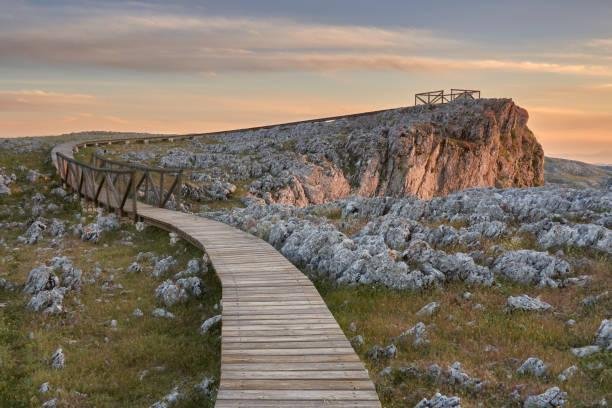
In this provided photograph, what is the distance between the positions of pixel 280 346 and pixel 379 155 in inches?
1946

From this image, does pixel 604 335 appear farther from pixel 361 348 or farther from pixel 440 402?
pixel 361 348

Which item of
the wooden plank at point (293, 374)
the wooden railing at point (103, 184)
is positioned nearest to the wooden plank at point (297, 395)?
the wooden plank at point (293, 374)

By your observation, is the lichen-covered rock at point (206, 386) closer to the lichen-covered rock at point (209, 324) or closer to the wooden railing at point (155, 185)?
the lichen-covered rock at point (209, 324)

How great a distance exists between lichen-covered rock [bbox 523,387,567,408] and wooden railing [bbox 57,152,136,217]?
884 inches

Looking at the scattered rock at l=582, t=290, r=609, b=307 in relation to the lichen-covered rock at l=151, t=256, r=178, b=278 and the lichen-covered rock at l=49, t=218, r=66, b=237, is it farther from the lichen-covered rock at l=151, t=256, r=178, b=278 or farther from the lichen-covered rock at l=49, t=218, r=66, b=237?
the lichen-covered rock at l=49, t=218, r=66, b=237

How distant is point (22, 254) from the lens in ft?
74.9

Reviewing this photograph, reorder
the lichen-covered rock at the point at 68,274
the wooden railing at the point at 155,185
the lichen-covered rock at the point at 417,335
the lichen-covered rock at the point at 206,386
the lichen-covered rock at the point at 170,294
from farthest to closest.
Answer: the wooden railing at the point at 155,185, the lichen-covered rock at the point at 68,274, the lichen-covered rock at the point at 170,294, the lichen-covered rock at the point at 417,335, the lichen-covered rock at the point at 206,386

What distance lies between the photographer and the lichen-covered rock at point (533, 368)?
10.4m

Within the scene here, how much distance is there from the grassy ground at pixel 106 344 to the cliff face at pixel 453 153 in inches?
1536

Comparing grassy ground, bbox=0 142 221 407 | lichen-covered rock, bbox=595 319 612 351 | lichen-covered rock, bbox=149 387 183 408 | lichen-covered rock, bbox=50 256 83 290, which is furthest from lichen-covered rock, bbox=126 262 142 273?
lichen-covered rock, bbox=595 319 612 351

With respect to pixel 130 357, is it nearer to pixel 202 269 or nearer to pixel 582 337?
pixel 202 269

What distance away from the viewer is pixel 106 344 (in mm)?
13758

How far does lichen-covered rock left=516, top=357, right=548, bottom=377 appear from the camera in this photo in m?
10.4

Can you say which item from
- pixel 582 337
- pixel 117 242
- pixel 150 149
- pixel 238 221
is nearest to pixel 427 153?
pixel 150 149
